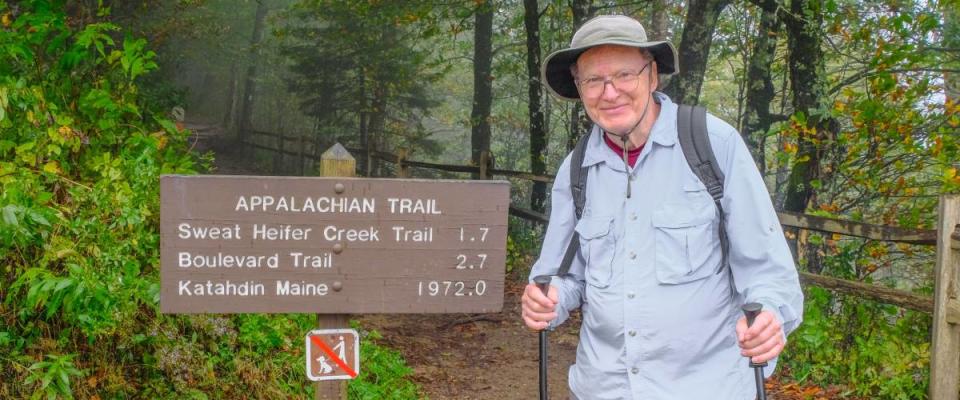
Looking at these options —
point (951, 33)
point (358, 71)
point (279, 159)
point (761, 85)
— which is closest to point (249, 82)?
point (279, 159)

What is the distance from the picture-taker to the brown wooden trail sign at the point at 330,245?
9.34ft

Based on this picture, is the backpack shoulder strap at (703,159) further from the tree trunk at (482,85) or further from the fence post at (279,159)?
the fence post at (279,159)

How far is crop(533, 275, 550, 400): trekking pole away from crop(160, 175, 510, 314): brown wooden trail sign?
0.37 meters

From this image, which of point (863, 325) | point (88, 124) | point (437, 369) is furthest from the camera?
point (437, 369)

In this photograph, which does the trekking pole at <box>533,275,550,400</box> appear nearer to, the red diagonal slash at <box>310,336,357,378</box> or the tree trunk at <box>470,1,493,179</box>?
the red diagonal slash at <box>310,336,357,378</box>

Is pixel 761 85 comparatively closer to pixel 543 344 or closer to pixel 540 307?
pixel 543 344

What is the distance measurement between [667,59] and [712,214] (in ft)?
1.97

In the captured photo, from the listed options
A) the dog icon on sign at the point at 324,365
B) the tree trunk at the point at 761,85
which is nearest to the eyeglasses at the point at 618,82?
the dog icon on sign at the point at 324,365

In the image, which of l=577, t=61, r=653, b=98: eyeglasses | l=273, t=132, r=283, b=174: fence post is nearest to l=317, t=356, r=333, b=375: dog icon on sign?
l=577, t=61, r=653, b=98: eyeglasses

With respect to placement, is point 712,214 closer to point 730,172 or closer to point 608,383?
point 730,172

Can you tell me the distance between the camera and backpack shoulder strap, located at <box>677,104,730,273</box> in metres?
2.30

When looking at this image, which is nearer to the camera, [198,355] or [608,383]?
[608,383]

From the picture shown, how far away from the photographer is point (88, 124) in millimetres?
5227

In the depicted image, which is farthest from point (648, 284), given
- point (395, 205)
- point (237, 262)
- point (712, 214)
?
point (237, 262)
